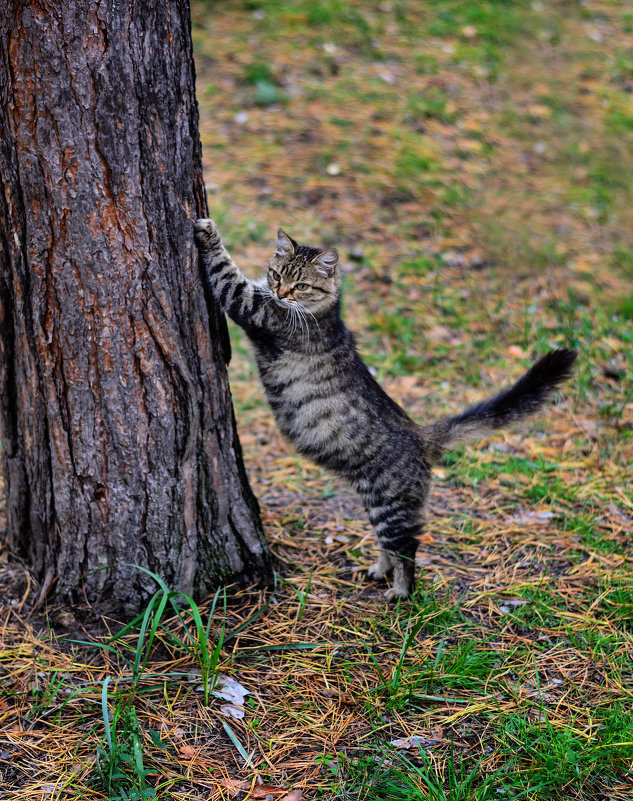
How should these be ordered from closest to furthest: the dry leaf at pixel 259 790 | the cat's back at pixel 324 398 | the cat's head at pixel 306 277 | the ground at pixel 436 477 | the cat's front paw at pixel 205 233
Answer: the dry leaf at pixel 259 790
the ground at pixel 436 477
the cat's front paw at pixel 205 233
the cat's back at pixel 324 398
the cat's head at pixel 306 277

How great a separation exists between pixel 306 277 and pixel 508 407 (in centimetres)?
111

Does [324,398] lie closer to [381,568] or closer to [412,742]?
[381,568]

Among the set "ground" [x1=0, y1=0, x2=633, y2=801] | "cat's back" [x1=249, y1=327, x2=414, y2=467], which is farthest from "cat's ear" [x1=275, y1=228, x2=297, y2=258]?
"ground" [x1=0, y1=0, x2=633, y2=801]

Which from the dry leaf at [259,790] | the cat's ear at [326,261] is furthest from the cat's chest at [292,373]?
the dry leaf at [259,790]

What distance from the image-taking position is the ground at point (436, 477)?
2283 millimetres

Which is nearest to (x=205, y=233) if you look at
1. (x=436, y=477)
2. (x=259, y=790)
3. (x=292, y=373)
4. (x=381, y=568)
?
(x=292, y=373)

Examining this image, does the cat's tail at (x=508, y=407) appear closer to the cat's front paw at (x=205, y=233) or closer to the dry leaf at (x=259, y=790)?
the cat's front paw at (x=205, y=233)

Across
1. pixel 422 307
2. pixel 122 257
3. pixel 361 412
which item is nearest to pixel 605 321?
pixel 422 307

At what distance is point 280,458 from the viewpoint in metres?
4.12

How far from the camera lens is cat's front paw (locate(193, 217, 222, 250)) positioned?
2580mm

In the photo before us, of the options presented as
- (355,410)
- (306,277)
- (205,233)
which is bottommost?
(355,410)

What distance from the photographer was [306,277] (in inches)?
134

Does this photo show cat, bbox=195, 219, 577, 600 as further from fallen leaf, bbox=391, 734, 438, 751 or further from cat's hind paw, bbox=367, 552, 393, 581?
fallen leaf, bbox=391, 734, 438, 751

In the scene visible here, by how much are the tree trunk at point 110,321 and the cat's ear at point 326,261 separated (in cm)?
84
